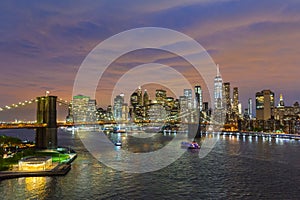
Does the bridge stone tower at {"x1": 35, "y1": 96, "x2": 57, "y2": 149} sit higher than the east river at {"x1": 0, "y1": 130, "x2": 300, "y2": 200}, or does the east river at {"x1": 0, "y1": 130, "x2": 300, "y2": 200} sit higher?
the bridge stone tower at {"x1": 35, "y1": 96, "x2": 57, "y2": 149}

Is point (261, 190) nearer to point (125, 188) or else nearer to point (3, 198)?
point (125, 188)

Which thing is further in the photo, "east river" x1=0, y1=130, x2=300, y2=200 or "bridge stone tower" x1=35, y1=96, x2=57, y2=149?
"bridge stone tower" x1=35, y1=96, x2=57, y2=149

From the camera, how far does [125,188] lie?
21.2m

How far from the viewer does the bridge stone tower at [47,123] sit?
43.8 meters

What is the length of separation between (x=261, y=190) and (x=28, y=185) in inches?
616

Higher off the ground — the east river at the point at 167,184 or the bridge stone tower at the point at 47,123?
the bridge stone tower at the point at 47,123

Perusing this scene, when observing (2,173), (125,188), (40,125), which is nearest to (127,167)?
(125,188)

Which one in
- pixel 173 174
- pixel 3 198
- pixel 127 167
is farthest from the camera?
pixel 127 167

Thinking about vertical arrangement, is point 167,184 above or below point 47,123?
below

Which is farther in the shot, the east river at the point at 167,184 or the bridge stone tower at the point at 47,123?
the bridge stone tower at the point at 47,123

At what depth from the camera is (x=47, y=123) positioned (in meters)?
44.5

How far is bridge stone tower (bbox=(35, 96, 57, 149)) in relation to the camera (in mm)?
→ 43750

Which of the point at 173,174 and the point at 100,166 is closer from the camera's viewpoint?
the point at 173,174

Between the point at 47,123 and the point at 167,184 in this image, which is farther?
the point at 47,123
